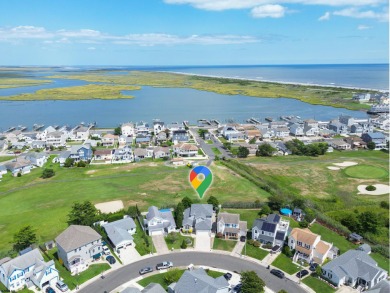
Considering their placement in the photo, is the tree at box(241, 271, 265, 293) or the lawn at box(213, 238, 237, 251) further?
the lawn at box(213, 238, 237, 251)

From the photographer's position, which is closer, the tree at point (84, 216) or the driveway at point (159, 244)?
the driveway at point (159, 244)

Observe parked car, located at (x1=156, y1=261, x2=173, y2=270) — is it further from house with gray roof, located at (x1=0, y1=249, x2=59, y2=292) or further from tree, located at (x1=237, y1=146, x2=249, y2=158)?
tree, located at (x1=237, y1=146, x2=249, y2=158)

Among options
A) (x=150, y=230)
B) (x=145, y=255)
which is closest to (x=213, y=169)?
(x=150, y=230)

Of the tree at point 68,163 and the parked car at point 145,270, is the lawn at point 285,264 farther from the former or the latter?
the tree at point 68,163

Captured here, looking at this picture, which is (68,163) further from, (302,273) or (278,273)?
(302,273)

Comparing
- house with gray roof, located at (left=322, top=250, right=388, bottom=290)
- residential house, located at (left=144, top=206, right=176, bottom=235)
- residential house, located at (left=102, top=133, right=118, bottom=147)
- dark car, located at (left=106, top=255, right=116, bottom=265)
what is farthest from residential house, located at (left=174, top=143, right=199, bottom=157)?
house with gray roof, located at (left=322, top=250, right=388, bottom=290)

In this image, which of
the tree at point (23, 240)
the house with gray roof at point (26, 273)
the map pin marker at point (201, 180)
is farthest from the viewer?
the map pin marker at point (201, 180)

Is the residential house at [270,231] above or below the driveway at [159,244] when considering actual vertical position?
above

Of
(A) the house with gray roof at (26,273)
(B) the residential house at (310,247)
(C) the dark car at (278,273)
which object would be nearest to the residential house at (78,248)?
(A) the house with gray roof at (26,273)
